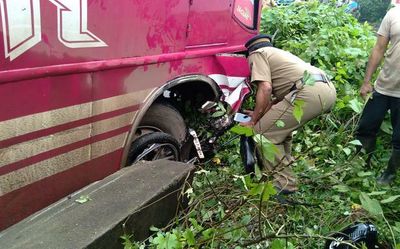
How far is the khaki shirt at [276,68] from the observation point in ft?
11.6

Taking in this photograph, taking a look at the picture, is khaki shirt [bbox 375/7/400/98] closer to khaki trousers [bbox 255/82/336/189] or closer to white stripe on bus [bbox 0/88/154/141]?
khaki trousers [bbox 255/82/336/189]

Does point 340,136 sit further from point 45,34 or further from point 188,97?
point 45,34

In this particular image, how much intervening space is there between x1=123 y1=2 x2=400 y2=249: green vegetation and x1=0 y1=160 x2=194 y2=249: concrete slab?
9 cm

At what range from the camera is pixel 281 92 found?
370 cm

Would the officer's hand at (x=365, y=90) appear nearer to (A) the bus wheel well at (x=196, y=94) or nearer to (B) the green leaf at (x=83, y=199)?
(A) the bus wheel well at (x=196, y=94)

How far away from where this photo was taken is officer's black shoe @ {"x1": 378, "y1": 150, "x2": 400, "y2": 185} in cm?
358

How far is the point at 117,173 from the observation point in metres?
2.73

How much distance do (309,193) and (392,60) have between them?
4.51 feet

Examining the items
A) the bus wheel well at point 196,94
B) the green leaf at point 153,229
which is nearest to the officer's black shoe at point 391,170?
the bus wheel well at point 196,94

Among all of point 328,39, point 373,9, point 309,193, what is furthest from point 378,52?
point 373,9

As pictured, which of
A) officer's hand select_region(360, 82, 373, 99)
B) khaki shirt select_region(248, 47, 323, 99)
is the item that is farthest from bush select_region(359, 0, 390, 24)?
khaki shirt select_region(248, 47, 323, 99)

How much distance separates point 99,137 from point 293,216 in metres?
1.37

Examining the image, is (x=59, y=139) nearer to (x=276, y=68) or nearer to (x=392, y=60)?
(x=276, y=68)

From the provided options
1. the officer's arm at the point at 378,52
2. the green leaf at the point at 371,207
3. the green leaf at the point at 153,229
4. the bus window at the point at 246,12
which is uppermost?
the bus window at the point at 246,12
